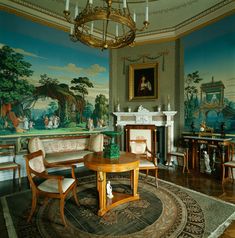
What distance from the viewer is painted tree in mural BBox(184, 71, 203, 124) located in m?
5.40

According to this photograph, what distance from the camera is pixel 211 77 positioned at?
505 centimetres

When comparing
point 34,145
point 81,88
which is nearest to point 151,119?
point 81,88

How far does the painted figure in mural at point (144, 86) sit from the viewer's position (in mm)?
6223

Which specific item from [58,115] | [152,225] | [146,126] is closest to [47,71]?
[58,115]

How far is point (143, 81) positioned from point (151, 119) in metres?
1.35

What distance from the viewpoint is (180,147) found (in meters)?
5.83

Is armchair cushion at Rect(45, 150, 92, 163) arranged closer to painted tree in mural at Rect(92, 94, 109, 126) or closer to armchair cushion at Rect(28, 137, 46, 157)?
armchair cushion at Rect(28, 137, 46, 157)

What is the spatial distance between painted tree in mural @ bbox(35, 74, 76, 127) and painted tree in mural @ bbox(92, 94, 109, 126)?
85cm

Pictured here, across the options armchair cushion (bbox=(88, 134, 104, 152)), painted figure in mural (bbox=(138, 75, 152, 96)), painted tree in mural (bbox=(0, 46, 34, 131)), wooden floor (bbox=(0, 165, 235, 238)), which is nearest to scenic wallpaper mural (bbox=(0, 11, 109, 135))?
painted tree in mural (bbox=(0, 46, 34, 131))

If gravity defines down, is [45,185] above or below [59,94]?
below

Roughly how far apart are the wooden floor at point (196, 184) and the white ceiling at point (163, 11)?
167 inches

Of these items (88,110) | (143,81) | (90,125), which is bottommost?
(90,125)

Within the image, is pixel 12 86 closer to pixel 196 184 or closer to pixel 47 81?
pixel 47 81

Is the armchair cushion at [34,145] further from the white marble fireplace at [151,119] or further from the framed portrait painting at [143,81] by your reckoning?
the framed portrait painting at [143,81]
